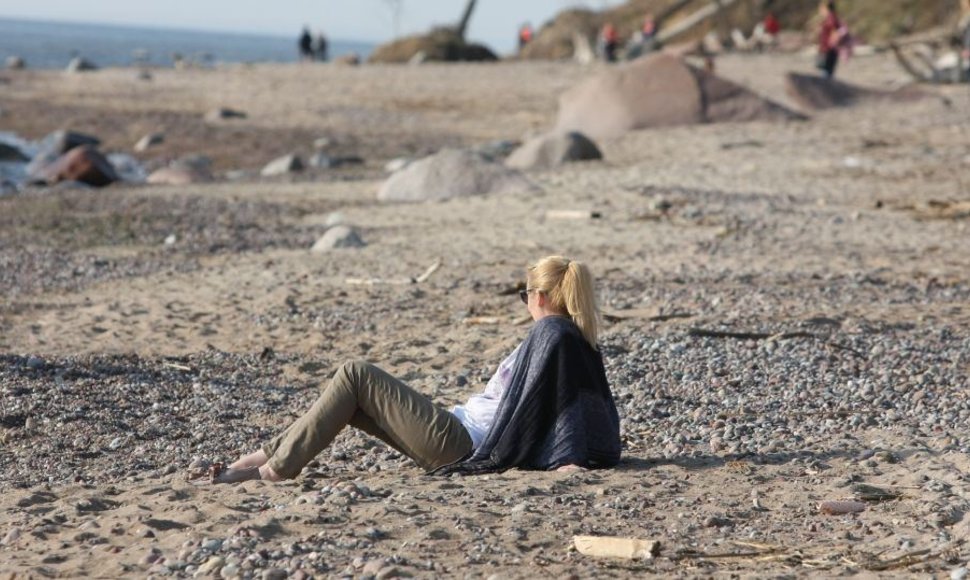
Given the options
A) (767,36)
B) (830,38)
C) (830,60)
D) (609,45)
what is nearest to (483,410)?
(830,38)

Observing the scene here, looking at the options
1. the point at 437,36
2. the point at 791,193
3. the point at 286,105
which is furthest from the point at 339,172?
the point at 437,36

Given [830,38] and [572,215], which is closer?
[572,215]

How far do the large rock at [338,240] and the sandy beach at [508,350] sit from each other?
21cm

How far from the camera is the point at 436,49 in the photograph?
47.1m

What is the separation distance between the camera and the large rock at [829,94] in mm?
22339

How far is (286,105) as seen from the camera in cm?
3098

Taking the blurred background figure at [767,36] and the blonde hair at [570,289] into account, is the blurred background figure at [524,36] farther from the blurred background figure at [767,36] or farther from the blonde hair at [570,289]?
the blonde hair at [570,289]

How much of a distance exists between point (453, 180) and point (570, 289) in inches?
377

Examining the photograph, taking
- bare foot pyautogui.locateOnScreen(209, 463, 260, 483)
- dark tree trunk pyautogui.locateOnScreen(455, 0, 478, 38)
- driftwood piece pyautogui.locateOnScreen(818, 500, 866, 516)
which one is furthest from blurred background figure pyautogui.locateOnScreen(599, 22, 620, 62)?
driftwood piece pyautogui.locateOnScreen(818, 500, 866, 516)

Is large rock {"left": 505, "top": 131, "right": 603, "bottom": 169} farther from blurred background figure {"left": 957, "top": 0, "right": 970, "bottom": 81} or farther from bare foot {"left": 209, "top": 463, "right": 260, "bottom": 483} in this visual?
bare foot {"left": 209, "top": 463, "right": 260, "bottom": 483}

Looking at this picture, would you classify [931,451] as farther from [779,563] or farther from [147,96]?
[147,96]

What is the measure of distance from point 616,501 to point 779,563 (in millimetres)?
796

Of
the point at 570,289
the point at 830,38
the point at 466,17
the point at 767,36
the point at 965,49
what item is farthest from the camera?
the point at 466,17

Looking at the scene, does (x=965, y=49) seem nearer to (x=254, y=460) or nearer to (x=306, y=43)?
(x=254, y=460)
